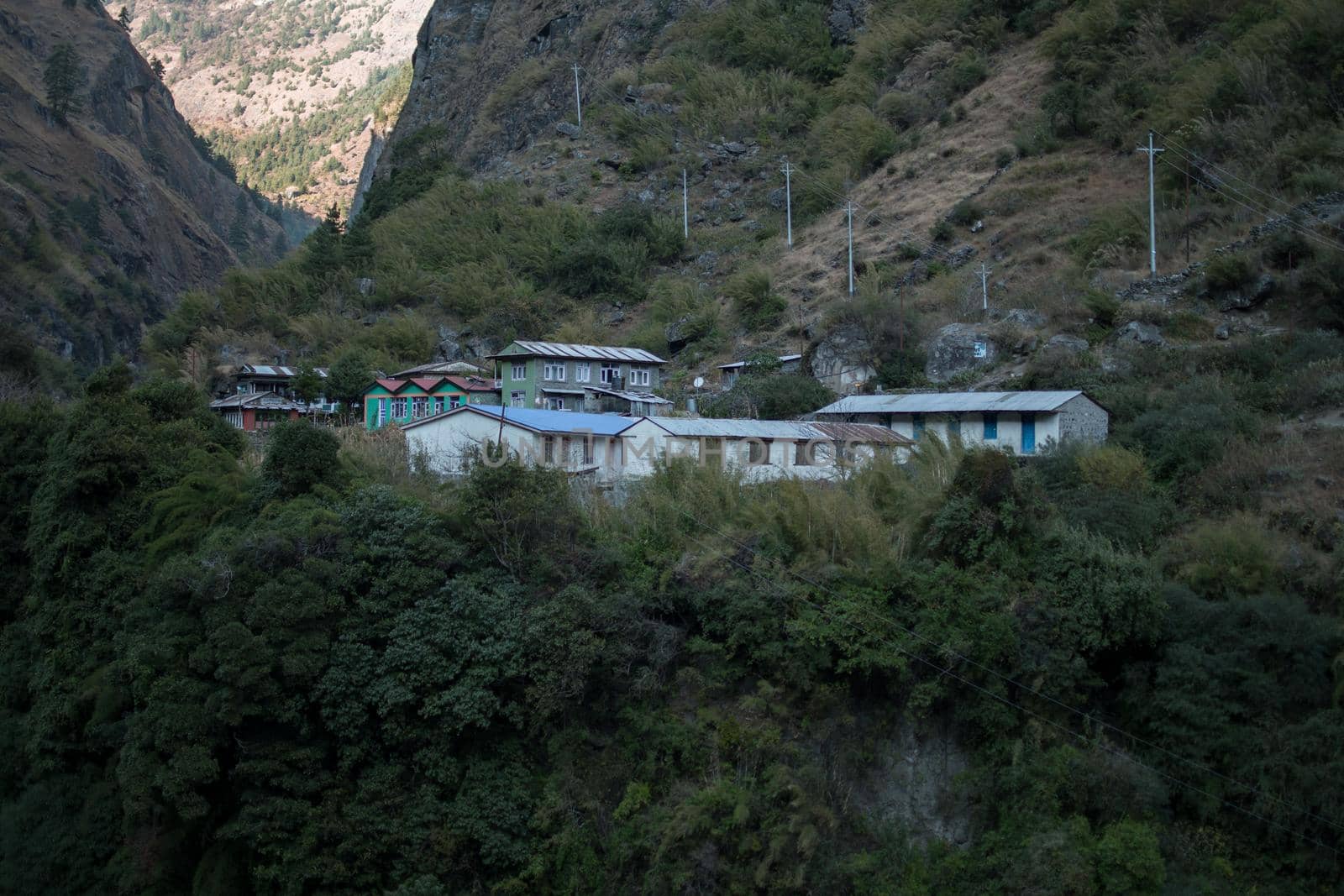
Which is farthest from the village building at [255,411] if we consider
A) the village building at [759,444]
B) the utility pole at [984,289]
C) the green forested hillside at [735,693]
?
the utility pole at [984,289]

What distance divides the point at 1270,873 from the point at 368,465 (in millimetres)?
15551

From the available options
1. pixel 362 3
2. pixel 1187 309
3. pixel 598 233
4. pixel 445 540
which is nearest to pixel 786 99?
pixel 598 233

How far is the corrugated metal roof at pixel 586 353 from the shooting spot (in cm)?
2864

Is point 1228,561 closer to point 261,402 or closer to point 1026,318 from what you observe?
point 1026,318

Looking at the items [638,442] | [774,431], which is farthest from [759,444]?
[638,442]

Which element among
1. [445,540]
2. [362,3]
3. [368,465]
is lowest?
[445,540]

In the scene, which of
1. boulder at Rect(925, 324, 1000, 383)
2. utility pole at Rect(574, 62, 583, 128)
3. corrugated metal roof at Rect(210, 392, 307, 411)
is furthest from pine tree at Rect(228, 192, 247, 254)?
boulder at Rect(925, 324, 1000, 383)

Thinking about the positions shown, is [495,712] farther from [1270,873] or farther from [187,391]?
[187,391]

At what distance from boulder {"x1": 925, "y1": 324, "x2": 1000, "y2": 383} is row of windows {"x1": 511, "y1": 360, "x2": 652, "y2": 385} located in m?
8.64

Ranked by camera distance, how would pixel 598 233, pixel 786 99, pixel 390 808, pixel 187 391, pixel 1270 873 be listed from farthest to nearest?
pixel 786 99, pixel 598 233, pixel 187 391, pixel 390 808, pixel 1270 873

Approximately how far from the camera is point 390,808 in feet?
46.0

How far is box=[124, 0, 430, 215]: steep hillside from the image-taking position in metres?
116

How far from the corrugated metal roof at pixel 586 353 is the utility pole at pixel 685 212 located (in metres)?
11.8

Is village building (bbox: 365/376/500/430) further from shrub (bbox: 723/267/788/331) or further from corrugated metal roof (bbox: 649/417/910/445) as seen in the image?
shrub (bbox: 723/267/788/331)
